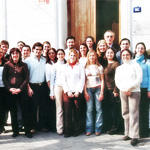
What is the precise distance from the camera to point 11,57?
5.11 metres

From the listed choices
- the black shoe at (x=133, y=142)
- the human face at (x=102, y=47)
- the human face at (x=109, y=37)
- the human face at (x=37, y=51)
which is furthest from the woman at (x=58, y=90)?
the black shoe at (x=133, y=142)

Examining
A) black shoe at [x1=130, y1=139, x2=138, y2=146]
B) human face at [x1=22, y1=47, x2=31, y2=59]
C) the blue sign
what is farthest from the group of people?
the blue sign

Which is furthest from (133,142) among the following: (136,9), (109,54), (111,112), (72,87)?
(136,9)

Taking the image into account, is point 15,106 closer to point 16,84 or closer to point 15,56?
point 16,84

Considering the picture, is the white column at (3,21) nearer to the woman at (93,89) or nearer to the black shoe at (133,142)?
the woman at (93,89)

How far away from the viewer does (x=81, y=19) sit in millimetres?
7250

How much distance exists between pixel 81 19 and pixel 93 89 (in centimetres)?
275

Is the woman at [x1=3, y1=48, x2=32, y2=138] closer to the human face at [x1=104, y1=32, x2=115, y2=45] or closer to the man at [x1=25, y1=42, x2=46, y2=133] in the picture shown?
the man at [x1=25, y1=42, x2=46, y2=133]

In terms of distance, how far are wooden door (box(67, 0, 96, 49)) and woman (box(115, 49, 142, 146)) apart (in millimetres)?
2604

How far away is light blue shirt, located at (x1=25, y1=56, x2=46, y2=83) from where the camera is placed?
535 centimetres

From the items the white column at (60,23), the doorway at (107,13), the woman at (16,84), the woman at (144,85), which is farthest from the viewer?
the doorway at (107,13)

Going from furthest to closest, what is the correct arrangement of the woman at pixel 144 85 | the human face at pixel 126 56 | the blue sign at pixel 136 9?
the blue sign at pixel 136 9 < the woman at pixel 144 85 < the human face at pixel 126 56

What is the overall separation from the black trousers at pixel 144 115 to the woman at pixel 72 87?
3.97 ft

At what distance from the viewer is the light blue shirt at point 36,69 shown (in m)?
5.35
